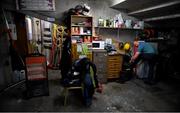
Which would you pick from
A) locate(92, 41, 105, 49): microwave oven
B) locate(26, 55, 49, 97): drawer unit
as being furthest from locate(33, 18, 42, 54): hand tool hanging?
locate(26, 55, 49, 97): drawer unit

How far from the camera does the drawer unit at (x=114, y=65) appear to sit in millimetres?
3878

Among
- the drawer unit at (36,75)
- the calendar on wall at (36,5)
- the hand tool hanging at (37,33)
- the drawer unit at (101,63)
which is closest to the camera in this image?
the drawer unit at (36,75)

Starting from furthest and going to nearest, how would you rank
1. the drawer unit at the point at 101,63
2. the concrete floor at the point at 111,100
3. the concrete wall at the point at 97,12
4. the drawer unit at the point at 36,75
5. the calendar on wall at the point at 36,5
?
1. the concrete wall at the point at 97,12
2. the drawer unit at the point at 101,63
3. the calendar on wall at the point at 36,5
4. the drawer unit at the point at 36,75
5. the concrete floor at the point at 111,100

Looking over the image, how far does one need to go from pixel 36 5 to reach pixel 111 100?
3.09 meters

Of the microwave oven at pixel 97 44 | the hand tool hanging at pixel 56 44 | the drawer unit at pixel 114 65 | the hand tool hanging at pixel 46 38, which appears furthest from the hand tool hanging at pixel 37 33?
the drawer unit at pixel 114 65

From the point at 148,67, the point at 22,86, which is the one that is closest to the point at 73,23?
the point at 22,86

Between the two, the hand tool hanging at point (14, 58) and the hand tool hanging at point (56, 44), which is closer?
the hand tool hanging at point (14, 58)

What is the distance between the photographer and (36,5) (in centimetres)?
373

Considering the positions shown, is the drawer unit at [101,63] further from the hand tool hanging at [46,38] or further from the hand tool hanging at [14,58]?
the hand tool hanging at [46,38]

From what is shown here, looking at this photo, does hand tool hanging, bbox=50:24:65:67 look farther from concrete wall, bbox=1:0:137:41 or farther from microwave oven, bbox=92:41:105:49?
microwave oven, bbox=92:41:105:49

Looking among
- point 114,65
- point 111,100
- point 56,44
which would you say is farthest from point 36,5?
point 111,100

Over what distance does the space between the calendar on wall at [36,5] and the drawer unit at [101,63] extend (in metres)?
1.79

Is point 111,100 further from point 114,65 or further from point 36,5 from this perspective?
point 36,5

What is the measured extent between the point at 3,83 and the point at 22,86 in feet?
1.42
